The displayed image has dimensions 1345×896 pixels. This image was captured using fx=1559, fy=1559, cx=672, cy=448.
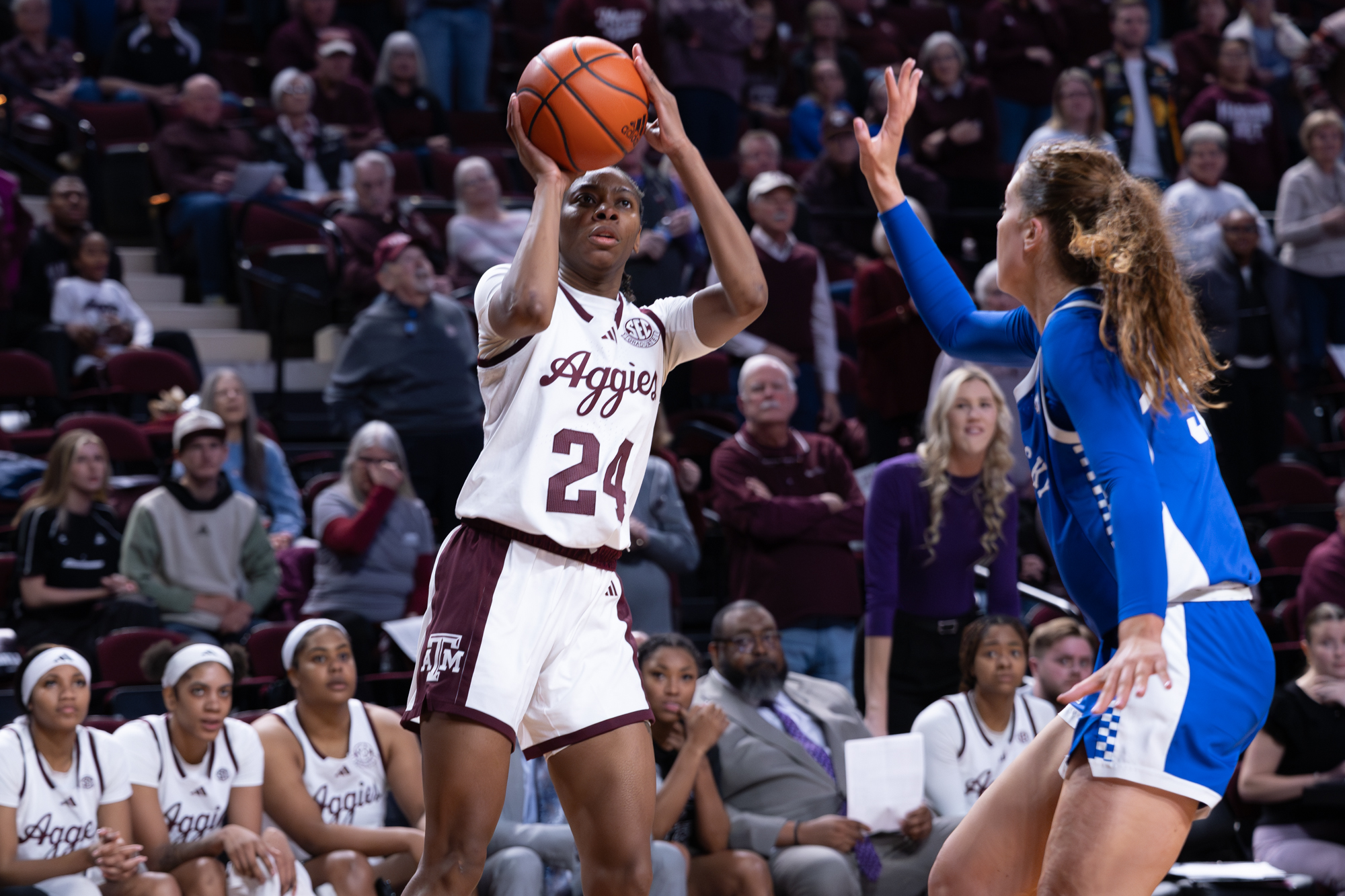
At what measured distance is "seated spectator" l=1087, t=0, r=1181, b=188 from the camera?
11.7 meters

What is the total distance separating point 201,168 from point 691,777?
21.9 feet

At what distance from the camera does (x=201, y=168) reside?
10.7 meters

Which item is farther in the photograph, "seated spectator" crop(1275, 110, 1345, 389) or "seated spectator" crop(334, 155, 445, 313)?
"seated spectator" crop(1275, 110, 1345, 389)

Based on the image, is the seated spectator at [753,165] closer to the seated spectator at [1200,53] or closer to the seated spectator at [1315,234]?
the seated spectator at [1315,234]

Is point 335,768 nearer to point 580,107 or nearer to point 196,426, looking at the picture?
point 196,426

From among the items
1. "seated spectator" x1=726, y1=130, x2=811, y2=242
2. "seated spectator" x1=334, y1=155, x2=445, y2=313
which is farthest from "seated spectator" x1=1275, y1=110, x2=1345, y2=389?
"seated spectator" x1=334, y1=155, x2=445, y2=313

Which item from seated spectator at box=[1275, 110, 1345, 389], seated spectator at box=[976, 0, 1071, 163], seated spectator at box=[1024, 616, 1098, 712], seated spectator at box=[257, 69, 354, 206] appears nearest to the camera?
seated spectator at box=[1024, 616, 1098, 712]

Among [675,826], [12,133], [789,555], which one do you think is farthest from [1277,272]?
[12,133]

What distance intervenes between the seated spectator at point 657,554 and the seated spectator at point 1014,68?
6812 millimetres

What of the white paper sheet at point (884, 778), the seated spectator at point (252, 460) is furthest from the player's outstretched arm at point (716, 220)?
the seated spectator at point (252, 460)

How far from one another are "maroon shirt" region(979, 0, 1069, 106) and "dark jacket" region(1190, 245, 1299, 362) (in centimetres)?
373

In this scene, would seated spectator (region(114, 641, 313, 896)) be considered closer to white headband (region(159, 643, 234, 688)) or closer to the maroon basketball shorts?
white headband (region(159, 643, 234, 688))

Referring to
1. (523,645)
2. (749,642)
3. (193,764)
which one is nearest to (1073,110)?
(749,642)

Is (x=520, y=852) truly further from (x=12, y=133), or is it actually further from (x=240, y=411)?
(x=12, y=133)
